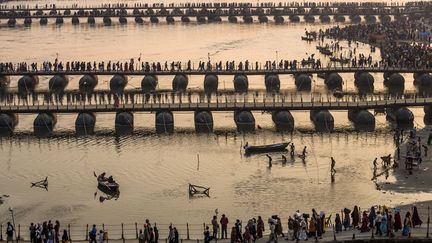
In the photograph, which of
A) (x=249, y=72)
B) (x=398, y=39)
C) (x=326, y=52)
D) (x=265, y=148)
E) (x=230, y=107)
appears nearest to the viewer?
(x=265, y=148)

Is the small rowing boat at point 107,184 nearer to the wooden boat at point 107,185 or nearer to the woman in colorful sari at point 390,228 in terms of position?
the wooden boat at point 107,185

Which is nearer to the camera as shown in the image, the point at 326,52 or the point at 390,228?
the point at 390,228

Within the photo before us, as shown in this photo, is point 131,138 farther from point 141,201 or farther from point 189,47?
point 189,47

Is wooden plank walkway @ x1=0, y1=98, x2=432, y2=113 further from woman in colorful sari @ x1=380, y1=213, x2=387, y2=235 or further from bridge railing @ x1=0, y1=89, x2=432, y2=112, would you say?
woman in colorful sari @ x1=380, y1=213, x2=387, y2=235

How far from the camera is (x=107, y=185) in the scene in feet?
164

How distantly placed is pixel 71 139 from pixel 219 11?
90206 millimetres

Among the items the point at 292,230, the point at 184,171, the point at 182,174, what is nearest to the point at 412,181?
the point at 182,174

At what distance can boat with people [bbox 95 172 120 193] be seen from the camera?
4984 cm

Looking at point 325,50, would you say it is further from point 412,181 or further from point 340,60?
point 412,181

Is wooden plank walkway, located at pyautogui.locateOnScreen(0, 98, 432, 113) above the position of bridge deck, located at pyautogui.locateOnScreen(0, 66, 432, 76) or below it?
above

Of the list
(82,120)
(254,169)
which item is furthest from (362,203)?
(82,120)

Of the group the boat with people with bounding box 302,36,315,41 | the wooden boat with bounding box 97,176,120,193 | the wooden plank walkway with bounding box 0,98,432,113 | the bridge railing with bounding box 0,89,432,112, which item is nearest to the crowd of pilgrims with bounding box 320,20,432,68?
the boat with people with bounding box 302,36,315,41

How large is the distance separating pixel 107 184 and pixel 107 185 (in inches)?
3.1

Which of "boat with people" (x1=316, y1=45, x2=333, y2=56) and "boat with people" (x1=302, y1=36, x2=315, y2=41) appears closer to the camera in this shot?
"boat with people" (x1=316, y1=45, x2=333, y2=56)
